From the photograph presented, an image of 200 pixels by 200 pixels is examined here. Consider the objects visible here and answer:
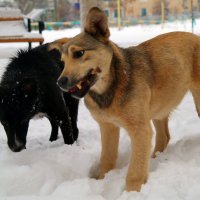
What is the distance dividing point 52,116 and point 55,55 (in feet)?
3.23

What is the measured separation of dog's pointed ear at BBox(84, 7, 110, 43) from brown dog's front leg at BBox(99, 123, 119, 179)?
3.58 ft

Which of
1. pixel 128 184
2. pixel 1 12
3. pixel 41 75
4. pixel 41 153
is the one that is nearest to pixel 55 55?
pixel 41 75

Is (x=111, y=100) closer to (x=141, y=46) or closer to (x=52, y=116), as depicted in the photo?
(x=141, y=46)

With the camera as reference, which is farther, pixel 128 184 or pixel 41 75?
pixel 41 75

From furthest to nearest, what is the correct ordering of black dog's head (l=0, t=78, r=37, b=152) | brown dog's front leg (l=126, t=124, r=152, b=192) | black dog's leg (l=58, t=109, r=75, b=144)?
1. black dog's leg (l=58, t=109, r=75, b=144)
2. black dog's head (l=0, t=78, r=37, b=152)
3. brown dog's front leg (l=126, t=124, r=152, b=192)

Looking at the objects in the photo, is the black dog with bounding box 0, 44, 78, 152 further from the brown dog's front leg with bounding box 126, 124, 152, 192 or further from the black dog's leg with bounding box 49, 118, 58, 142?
the brown dog's front leg with bounding box 126, 124, 152, 192

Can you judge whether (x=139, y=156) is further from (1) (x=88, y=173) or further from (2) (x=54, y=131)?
(2) (x=54, y=131)

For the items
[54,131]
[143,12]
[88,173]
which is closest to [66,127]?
[54,131]

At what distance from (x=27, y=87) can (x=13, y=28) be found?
767 cm

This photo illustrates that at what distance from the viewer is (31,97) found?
4461 mm

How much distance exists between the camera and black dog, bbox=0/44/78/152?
4.29 metres

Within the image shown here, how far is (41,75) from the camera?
16.2ft

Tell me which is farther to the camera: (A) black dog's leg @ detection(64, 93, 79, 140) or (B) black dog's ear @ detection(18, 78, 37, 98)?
(A) black dog's leg @ detection(64, 93, 79, 140)

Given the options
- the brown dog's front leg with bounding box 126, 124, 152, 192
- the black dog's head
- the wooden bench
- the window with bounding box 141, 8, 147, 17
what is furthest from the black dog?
the window with bounding box 141, 8, 147, 17
